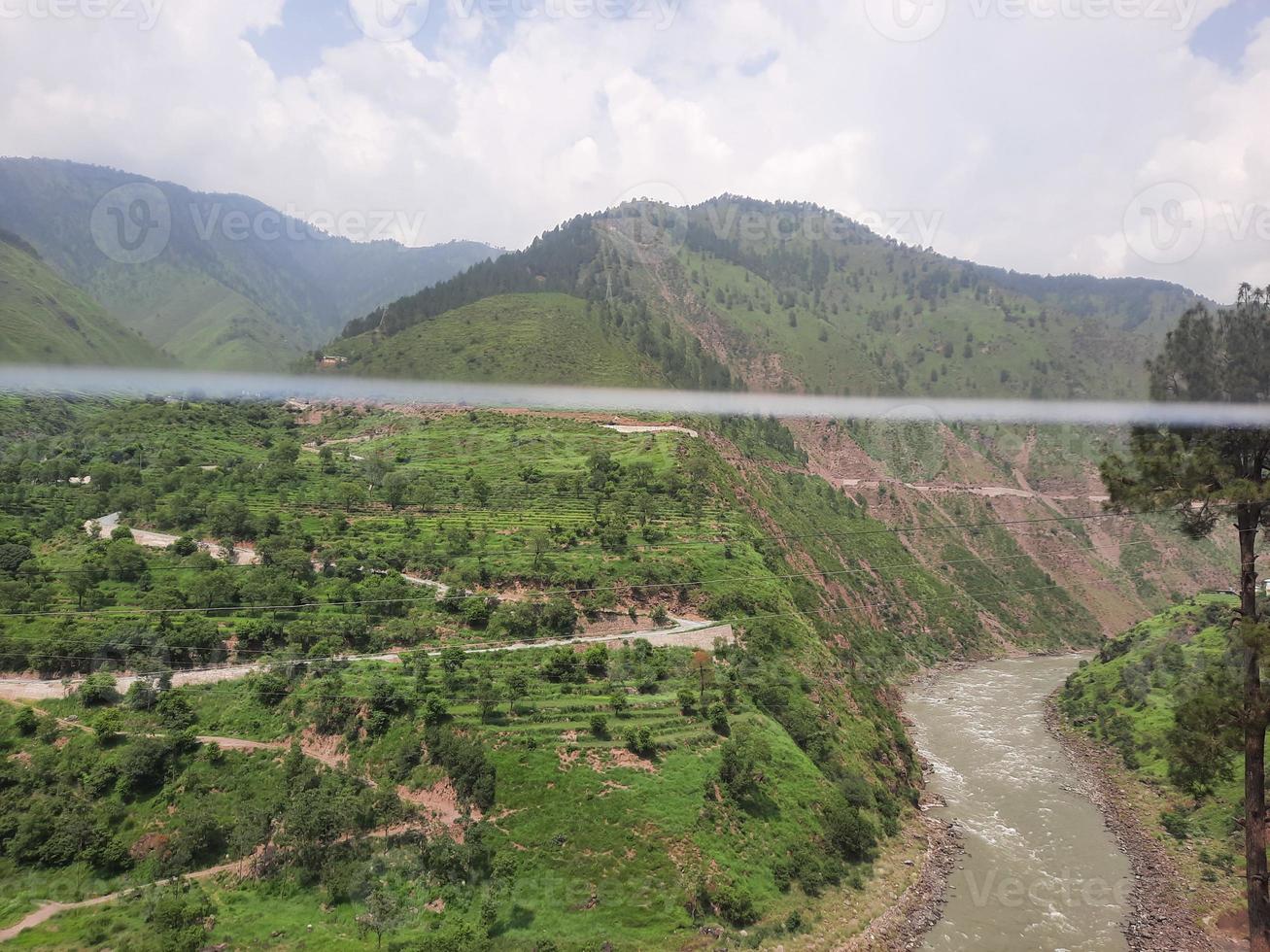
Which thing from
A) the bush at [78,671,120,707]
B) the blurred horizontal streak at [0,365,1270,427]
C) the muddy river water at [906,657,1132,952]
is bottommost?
the muddy river water at [906,657,1132,952]

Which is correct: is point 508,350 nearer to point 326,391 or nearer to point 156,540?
point 156,540

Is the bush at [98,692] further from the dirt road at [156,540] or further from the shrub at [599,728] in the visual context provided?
the shrub at [599,728]

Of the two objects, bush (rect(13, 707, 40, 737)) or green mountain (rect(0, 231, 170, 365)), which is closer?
green mountain (rect(0, 231, 170, 365))

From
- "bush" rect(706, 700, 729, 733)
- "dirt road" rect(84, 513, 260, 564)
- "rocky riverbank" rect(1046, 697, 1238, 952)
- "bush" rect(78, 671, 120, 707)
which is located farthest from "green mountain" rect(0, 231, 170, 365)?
"rocky riverbank" rect(1046, 697, 1238, 952)

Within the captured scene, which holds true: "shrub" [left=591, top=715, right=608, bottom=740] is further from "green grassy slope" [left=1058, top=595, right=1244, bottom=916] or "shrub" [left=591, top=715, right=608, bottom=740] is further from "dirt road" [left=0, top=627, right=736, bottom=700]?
"green grassy slope" [left=1058, top=595, right=1244, bottom=916]

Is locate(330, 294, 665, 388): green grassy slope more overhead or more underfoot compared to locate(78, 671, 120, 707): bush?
more overhead

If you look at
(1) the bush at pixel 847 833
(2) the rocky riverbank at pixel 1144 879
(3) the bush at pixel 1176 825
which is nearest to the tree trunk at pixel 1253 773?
(2) the rocky riverbank at pixel 1144 879

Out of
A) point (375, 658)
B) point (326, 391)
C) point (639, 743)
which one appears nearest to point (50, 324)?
point (326, 391)
